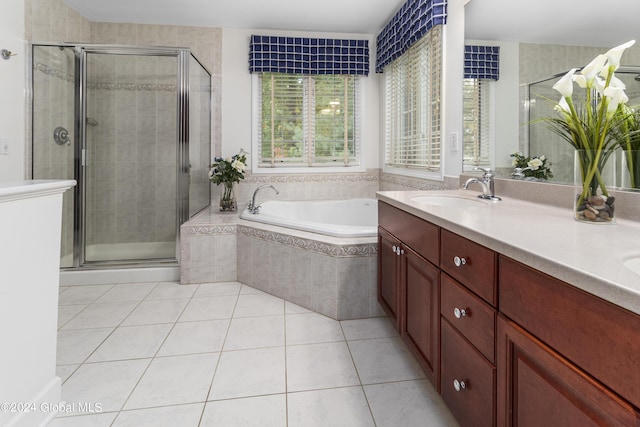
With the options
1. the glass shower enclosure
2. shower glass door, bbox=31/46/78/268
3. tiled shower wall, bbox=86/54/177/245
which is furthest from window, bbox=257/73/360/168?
shower glass door, bbox=31/46/78/268

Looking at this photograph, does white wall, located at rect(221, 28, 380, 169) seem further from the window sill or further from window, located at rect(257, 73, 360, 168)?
the window sill

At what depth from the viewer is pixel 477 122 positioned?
83.5 inches

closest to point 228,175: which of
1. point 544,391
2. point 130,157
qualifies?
point 130,157

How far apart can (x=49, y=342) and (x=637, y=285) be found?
5.72ft

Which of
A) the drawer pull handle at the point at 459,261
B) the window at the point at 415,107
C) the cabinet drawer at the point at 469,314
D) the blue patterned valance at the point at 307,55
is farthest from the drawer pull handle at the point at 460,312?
the blue patterned valance at the point at 307,55

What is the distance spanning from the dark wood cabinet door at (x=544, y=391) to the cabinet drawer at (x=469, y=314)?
5cm

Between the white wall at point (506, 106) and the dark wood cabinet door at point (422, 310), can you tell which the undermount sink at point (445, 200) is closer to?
the white wall at point (506, 106)

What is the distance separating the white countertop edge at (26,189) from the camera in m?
1.09

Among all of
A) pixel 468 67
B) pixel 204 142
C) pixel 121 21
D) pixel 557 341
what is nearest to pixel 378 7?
pixel 468 67

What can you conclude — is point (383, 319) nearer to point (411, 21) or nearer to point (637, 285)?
point (637, 285)

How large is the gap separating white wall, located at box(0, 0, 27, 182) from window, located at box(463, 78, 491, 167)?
3.16 metres

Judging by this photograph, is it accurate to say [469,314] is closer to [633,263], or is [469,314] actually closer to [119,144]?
[633,263]

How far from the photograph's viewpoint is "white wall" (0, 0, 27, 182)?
254 centimetres

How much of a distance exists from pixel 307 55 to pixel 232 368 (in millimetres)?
3095
